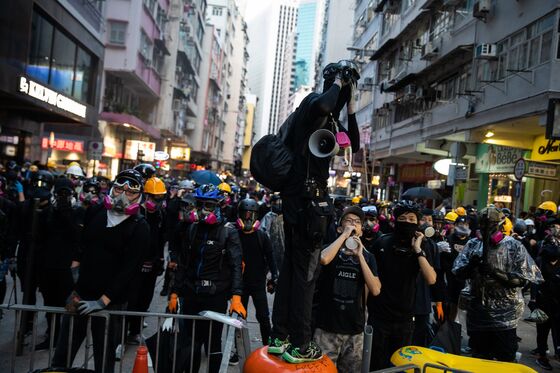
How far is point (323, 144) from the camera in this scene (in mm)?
3447

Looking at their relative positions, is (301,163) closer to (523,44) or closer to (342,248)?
(342,248)

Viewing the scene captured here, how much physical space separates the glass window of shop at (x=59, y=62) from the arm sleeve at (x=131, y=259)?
14.6 metres

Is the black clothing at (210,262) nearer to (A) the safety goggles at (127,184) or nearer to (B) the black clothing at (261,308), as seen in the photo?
(A) the safety goggles at (127,184)

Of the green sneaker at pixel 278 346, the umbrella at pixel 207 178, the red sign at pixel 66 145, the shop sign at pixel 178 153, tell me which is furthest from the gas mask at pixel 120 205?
the shop sign at pixel 178 153

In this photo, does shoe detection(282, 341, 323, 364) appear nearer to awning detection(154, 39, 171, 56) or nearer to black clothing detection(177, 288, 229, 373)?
black clothing detection(177, 288, 229, 373)

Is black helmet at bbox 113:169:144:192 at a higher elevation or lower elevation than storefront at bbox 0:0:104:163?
lower

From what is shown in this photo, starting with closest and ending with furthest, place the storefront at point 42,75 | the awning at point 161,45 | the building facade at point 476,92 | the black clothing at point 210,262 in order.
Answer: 1. the black clothing at point 210,262
2. the storefront at point 42,75
3. the building facade at point 476,92
4. the awning at point 161,45

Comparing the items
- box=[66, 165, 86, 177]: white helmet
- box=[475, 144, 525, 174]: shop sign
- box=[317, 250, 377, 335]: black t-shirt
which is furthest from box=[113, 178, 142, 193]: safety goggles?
box=[475, 144, 525, 174]: shop sign

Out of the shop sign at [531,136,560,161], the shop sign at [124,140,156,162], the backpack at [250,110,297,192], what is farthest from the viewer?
the shop sign at [124,140,156,162]

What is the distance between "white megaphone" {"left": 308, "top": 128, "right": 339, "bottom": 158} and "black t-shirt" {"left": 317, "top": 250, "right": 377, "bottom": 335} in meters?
1.38

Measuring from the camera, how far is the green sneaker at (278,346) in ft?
12.1

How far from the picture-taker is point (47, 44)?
18.6m

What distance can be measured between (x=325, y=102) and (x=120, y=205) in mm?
2126

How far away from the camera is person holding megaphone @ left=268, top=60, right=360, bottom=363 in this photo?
346 cm
